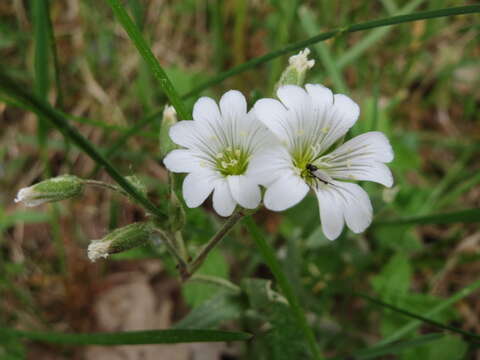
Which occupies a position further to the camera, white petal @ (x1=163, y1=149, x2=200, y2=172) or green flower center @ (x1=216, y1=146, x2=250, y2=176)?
green flower center @ (x1=216, y1=146, x2=250, y2=176)

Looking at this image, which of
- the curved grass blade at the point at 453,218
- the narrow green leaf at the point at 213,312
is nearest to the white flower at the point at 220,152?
the narrow green leaf at the point at 213,312

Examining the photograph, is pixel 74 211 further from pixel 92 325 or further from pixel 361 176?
pixel 361 176

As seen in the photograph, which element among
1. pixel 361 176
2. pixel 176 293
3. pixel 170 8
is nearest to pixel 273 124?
pixel 361 176

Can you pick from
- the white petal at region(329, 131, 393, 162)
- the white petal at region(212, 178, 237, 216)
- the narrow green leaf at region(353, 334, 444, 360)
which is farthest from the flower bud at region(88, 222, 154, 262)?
the narrow green leaf at region(353, 334, 444, 360)

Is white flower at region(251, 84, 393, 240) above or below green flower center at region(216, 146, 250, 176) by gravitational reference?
below

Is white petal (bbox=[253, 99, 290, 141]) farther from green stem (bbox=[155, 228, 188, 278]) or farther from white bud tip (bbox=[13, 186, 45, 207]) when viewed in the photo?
white bud tip (bbox=[13, 186, 45, 207])

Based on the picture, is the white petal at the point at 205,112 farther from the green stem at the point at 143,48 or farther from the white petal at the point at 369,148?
the white petal at the point at 369,148

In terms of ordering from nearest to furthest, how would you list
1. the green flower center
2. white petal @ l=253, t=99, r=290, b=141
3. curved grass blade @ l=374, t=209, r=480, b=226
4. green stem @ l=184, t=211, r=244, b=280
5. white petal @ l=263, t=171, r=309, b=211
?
white petal @ l=263, t=171, r=309, b=211 < white petal @ l=253, t=99, r=290, b=141 < green stem @ l=184, t=211, r=244, b=280 < the green flower center < curved grass blade @ l=374, t=209, r=480, b=226
